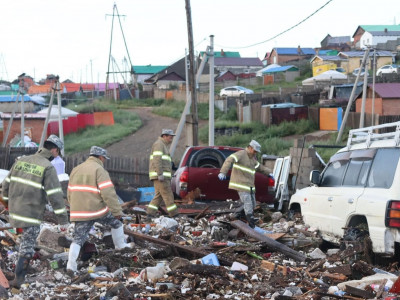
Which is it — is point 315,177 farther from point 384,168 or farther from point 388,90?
point 388,90

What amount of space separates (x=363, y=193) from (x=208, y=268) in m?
2.24

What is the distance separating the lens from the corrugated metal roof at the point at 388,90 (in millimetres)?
37281

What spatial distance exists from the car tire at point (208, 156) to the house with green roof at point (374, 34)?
261ft

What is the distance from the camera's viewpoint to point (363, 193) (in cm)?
867

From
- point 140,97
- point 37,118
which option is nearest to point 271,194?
point 37,118

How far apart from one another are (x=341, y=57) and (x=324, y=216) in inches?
2726

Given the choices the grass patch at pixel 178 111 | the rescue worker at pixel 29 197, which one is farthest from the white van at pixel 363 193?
the grass patch at pixel 178 111

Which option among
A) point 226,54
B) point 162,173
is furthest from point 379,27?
point 162,173

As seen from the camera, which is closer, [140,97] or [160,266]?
[160,266]

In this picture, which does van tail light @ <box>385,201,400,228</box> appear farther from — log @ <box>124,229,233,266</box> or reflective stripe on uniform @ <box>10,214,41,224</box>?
reflective stripe on uniform @ <box>10,214,41,224</box>

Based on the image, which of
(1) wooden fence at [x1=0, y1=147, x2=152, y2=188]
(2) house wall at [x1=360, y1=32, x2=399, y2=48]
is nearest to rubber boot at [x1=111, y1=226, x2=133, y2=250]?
(1) wooden fence at [x1=0, y1=147, x2=152, y2=188]

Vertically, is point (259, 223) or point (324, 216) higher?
point (324, 216)

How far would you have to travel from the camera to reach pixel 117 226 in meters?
9.45

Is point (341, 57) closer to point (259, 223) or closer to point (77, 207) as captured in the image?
point (259, 223)
